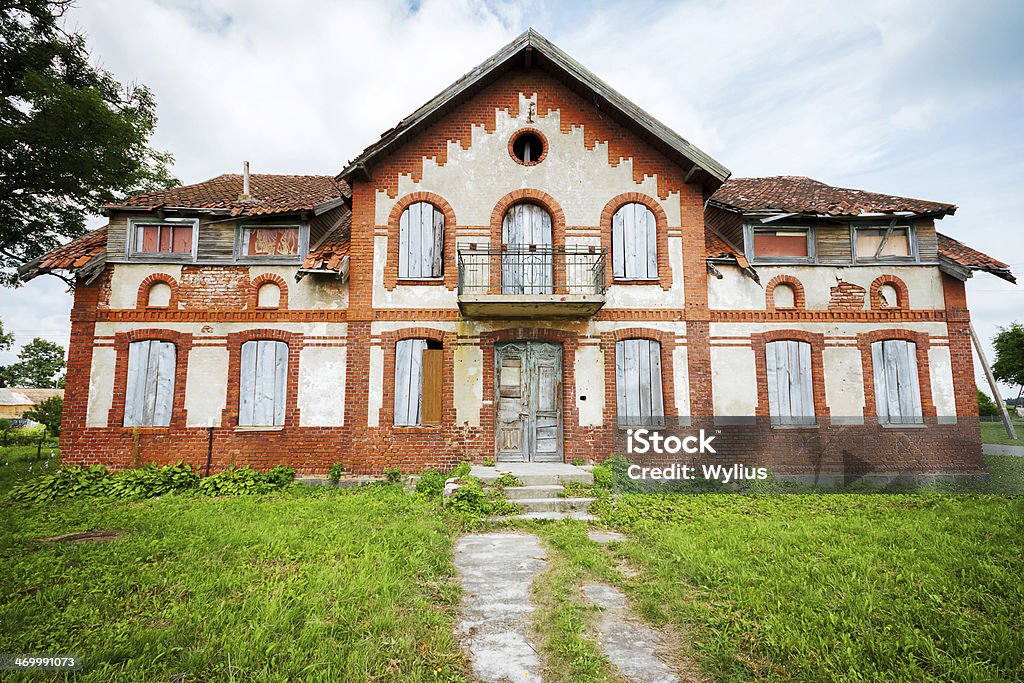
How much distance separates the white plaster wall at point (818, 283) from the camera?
11.8 m

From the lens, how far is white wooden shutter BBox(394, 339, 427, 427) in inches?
433

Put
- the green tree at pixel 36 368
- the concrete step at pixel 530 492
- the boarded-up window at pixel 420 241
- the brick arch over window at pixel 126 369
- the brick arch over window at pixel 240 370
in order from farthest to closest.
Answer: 1. the green tree at pixel 36 368
2. the boarded-up window at pixel 420 241
3. the brick arch over window at pixel 240 370
4. the brick arch over window at pixel 126 369
5. the concrete step at pixel 530 492

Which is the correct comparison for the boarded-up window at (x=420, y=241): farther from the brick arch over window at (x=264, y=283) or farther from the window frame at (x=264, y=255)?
the brick arch over window at (x=264, y=283)

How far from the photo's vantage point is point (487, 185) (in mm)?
11609

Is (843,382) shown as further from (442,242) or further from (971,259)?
(442,242)

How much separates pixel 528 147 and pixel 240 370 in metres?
8.27

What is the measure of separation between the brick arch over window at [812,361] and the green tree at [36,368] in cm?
7011

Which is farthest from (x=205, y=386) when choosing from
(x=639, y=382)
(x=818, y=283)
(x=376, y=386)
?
(x=818, y=283)

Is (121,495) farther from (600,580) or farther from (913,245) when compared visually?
(913,245)

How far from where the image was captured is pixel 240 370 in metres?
11.3

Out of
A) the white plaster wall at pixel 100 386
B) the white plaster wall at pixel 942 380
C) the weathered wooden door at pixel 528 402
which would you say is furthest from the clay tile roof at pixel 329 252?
the white plaster wall at pixel 942 380

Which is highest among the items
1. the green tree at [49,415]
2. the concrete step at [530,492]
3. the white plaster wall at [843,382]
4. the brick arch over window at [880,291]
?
the brick arch over window at [880,291]

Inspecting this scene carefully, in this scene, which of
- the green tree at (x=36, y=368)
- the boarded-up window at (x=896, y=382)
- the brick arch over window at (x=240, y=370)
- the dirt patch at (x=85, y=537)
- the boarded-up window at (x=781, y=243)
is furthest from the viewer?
the green tree at (x=36, y=368)

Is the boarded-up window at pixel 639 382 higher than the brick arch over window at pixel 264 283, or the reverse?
the brick arch over window at pixel 264 283
